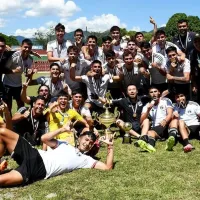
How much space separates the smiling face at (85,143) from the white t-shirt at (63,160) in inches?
4.5

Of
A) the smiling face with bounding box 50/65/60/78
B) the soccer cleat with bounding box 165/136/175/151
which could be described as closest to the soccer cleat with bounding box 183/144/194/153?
the soccer cleat with bounding box 165/136/175/151

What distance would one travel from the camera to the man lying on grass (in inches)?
198

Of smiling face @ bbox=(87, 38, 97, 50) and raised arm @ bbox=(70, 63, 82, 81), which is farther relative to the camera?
smiling face @ bbox=(87, 38, 97, 50)

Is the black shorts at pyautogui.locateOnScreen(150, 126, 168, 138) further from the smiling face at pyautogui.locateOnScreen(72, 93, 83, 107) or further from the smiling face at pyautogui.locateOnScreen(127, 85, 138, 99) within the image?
the smiling face at pyautogui.locateOnScreen(72, 93, 83, 107)

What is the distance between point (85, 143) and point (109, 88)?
145 inches

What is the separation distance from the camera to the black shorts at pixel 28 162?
199 inches

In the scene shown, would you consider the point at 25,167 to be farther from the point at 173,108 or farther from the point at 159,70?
the point at 159,70

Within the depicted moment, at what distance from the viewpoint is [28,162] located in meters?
5.05

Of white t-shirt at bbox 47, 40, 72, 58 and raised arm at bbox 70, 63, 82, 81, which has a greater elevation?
white t-shirt at bbox 47, 40, 72, 58

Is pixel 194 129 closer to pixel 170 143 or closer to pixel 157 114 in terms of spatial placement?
pixel 157 114

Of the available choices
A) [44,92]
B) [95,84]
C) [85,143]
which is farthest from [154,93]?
[85,143]

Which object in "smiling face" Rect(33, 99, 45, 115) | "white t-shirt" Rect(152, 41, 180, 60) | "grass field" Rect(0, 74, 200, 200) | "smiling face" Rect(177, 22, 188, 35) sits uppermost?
"smiling face" Rect(177, 22, 188, 35)

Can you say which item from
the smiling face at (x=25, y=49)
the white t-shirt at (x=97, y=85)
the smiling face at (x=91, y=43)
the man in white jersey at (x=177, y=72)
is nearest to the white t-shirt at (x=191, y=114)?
the man in white jersey at (x=177, y=72)

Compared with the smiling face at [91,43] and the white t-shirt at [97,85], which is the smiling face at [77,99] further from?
the smiling face at [91,43]
